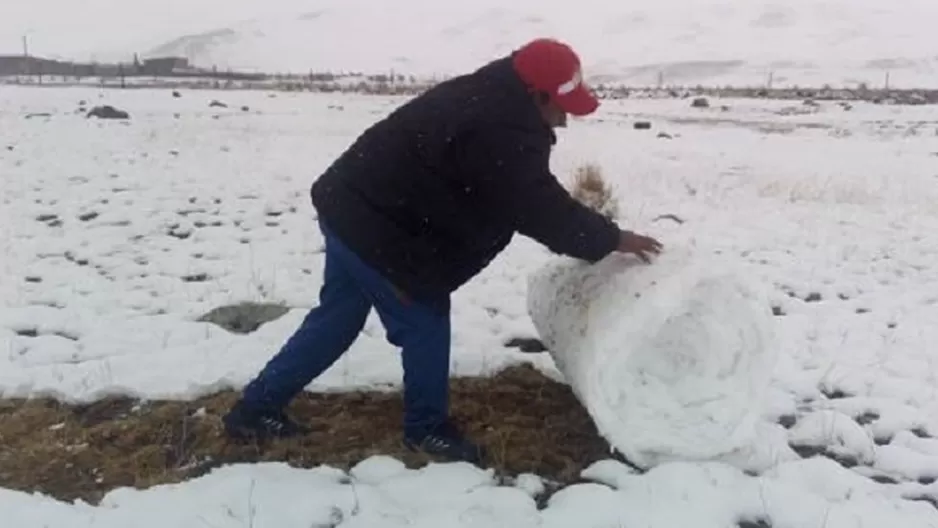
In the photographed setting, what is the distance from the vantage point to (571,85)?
414cm

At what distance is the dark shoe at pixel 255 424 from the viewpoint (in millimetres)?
4594

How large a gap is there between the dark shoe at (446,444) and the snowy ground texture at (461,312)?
5.0 inches

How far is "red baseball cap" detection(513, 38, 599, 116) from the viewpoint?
4.11 meters

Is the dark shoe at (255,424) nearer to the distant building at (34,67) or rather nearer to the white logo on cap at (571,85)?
the white logo on cap at (571,85)

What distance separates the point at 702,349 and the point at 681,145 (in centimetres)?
1390

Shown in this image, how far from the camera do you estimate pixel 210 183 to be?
11648mm

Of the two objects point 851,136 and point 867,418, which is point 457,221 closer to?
point 867,418

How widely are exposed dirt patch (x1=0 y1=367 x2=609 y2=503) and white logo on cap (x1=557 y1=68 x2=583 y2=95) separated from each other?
155 centimetres

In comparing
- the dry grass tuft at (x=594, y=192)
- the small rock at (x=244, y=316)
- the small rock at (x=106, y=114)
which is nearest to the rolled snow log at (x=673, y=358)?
the small rock at (x=244, y=316)

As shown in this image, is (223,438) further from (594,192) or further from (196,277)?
(594,192)

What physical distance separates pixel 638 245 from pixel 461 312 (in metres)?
2.41

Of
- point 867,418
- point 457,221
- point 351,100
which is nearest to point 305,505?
point 457,221

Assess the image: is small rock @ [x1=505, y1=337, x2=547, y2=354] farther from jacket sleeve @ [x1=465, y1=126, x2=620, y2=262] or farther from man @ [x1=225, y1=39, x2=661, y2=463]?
jacket sleeve @ [x1=465, y1=126, x2=620, y2=262]

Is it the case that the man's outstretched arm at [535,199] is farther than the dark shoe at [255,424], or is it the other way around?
the dark shoe at [255,424]
